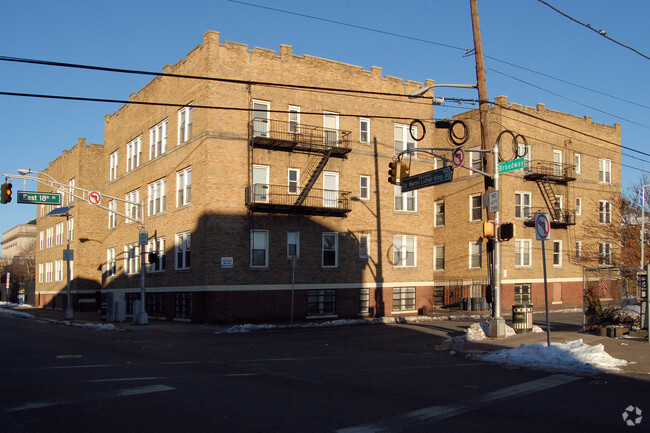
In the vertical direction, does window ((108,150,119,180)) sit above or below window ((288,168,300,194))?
above

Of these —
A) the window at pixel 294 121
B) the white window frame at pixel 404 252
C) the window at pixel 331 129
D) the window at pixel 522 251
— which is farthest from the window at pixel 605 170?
the window at pixel 294 121

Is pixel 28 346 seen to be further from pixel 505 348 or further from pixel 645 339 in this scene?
pixel 645 339

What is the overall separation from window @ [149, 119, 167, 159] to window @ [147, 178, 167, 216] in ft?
5.75

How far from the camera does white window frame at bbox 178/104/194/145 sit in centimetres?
3122

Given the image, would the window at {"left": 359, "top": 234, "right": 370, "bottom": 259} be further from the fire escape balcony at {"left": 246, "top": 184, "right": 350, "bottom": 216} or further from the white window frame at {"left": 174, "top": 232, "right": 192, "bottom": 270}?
the white window frame at {"left": 174, "top": 232, "right": 192, "bottom": 270}

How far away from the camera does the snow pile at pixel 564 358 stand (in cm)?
1291

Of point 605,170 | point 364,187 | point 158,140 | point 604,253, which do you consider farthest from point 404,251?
point 605,170

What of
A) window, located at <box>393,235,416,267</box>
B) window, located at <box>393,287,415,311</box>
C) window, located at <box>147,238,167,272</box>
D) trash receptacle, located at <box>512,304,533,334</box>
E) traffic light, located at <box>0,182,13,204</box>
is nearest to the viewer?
trash receptacle, located at <box>512,304,533,334</box>

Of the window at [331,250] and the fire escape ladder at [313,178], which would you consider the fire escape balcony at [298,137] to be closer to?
the fire escape ladder at [313,178]

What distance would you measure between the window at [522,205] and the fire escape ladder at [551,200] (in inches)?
53.8

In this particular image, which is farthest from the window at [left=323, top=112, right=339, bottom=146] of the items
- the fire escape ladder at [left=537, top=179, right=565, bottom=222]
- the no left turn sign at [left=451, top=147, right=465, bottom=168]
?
the fire escape ladder at [left=537, top=179, right=565, bottom=222]

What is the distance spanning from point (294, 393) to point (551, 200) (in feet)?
126

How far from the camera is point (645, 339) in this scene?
1753cm

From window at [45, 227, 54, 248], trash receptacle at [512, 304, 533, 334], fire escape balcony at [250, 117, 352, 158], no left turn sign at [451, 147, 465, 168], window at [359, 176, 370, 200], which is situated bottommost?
trash receptacle at [512, 304, 533, 334]
